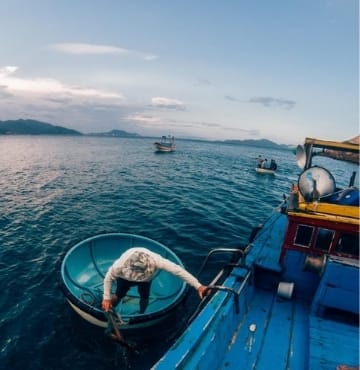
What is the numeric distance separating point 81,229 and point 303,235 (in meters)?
13.9

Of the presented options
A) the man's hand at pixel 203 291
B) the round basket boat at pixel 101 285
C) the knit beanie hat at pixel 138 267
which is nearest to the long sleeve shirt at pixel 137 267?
the knit beanie hat at pixel 138 267

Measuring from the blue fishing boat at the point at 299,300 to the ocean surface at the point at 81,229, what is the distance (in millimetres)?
2979

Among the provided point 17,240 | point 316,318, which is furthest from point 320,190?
point 17,240

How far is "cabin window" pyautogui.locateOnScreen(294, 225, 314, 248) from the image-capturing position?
24.3 ft

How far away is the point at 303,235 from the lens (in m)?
7.50

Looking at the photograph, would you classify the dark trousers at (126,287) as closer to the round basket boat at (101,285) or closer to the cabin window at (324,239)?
the round basket boat at (101,285)

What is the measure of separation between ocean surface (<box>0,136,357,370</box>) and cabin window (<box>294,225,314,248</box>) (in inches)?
193

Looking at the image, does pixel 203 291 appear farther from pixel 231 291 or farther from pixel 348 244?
pixel 348 244

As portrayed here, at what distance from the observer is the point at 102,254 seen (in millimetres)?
11070

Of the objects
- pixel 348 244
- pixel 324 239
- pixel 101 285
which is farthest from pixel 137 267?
pixel 348 244

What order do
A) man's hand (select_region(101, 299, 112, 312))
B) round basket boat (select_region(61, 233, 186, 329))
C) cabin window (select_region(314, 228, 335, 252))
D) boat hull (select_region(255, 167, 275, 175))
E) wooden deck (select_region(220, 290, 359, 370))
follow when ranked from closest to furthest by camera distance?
wooden deck (select_region(220, 290, 359, 370)), man's hand (select_region(101, 299, 112, 312)), cabin window (select_region(314, 228, 335, 252)), round basket boat (select_region(61, 233, 186, 329)), boat hull (select_region(255, 167, 275, 175))

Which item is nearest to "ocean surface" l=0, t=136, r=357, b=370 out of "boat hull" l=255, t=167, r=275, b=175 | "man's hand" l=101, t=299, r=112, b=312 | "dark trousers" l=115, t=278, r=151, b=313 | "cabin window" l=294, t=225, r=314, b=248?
"dark trousers" l=115, t=278, r=151, b=313

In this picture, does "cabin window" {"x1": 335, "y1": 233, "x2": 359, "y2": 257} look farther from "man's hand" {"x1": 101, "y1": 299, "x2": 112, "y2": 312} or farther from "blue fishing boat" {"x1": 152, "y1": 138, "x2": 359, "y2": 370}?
"man's hand" {"x1": 101, "y1": 299, "x2": 112, "y2": 312}

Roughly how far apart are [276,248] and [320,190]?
143 inches
